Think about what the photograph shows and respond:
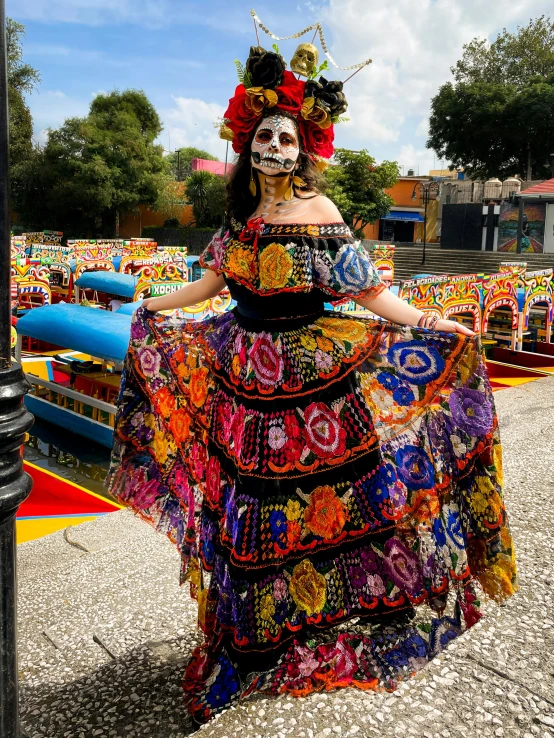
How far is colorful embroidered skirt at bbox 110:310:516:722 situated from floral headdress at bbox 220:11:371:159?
2.12 ft

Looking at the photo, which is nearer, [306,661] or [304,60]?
[306,661]

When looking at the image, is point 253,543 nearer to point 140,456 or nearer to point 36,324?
point 140,456

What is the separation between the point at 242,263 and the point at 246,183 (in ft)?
1.15

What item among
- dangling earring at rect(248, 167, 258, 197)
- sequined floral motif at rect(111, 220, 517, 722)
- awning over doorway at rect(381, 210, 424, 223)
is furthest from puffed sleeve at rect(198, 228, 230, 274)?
awning over doorway at rect(381, 210, 424, 223)

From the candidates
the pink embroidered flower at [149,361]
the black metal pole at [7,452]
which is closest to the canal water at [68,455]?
the pink embroidered flower at [149,361]

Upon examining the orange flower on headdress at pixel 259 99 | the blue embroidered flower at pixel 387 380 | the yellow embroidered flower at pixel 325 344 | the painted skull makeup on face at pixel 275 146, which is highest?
the orange flower on headdress at pixel 259 99

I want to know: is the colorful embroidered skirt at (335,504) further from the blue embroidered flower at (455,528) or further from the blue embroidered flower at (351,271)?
the blue embroidered flower at (351,271)

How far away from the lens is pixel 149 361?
2.47 metres

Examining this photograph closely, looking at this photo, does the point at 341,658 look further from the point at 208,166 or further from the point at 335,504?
the point at 208,166

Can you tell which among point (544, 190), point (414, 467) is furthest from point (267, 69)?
point (544, 190)

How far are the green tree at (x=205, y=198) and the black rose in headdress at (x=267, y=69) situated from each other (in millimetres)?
33652

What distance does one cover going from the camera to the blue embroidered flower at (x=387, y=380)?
2209mm

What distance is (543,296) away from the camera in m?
10.7

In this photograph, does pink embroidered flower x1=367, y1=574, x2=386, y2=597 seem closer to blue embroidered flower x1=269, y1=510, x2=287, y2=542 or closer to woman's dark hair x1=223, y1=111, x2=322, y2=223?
Answer: blue embroidered flower x1=269, y1=510, x2=287, y2=542
